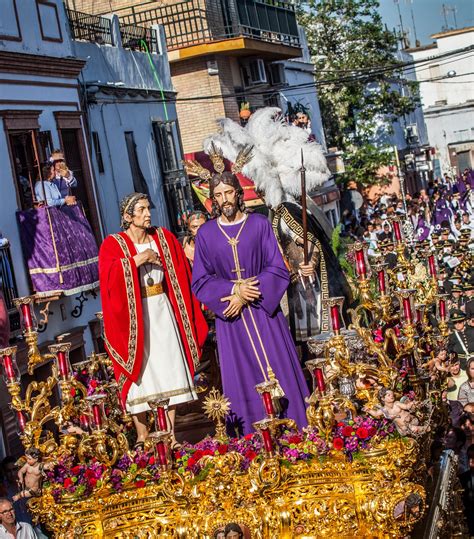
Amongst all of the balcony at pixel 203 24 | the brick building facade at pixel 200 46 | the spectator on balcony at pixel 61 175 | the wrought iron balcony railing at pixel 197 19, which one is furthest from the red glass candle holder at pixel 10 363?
the wrought iron balcony railing at pixel 197 19

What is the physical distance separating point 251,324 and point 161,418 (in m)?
1.42

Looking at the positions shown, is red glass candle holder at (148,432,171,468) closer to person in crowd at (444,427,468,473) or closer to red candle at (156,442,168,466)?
red candle at (156,442,168,466)

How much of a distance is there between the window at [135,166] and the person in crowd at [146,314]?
12.7 meters

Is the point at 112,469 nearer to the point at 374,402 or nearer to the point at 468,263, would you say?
the point at 374,402

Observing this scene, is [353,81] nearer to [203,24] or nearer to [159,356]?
[203,24]

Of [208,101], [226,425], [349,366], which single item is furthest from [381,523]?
[208,101]

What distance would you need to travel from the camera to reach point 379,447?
5711 millimetres

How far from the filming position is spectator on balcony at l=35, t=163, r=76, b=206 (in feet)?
47.6

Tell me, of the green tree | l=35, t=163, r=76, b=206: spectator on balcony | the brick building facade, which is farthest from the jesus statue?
the green tree

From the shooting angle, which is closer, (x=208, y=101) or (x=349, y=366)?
(x=349, y=366)

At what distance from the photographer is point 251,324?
692 cm

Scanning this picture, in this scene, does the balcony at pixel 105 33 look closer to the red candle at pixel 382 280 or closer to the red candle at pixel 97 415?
the red candle at pixel 382 280

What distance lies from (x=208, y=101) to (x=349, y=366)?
65.4 feet

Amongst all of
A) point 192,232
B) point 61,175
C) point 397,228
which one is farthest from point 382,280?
point 61,175
